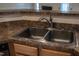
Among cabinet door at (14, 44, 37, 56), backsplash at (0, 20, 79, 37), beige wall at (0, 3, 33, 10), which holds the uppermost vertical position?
beige wall at (0, 3, 33, 10)

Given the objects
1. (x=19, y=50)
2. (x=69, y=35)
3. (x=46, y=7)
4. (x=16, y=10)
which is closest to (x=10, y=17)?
(x=16, y=10)

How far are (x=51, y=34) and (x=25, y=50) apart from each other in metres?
0.55

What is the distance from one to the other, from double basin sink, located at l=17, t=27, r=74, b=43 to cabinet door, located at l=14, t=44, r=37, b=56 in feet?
0.67

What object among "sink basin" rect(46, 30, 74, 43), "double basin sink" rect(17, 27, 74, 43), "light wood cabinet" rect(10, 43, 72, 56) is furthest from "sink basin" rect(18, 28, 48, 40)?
"light wood cabinet" rect(10, 43, 72, 56)

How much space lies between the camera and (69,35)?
193 cm

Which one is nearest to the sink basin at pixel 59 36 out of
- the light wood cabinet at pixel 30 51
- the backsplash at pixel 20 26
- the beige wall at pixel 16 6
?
the backsplash at pixel 20 26

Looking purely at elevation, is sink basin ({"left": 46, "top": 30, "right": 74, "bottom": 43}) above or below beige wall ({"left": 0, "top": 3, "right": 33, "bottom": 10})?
below

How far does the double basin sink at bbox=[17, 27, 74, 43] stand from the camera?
1921mm

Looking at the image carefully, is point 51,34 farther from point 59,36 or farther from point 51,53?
point 51,53

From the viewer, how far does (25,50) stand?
1.68 metres

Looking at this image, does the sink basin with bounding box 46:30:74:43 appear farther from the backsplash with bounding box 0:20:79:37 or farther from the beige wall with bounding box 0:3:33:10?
the beige wall with bounding box 0:3:33:10

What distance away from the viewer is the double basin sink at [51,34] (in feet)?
6.30

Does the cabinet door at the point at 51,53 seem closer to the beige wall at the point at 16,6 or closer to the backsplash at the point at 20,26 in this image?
the backsplash at the point at 20,26

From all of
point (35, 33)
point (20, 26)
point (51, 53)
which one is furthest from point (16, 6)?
point (51, 53)
